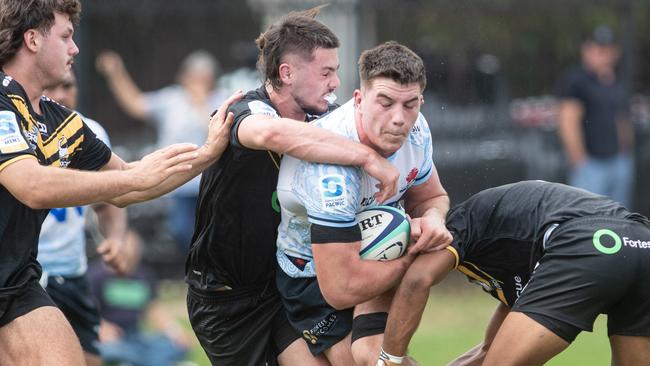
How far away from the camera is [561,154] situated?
43.9 ft

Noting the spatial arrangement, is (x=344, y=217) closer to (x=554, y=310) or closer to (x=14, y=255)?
(x=554, y=310)

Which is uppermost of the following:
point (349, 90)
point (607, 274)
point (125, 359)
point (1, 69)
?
point (1, 69)

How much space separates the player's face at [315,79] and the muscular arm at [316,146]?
406 mm

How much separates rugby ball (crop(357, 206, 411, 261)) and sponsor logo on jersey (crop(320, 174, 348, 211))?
0.22m

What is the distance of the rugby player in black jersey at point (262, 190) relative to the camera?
5520 mm

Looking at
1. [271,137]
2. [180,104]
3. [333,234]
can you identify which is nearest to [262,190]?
[271,137]

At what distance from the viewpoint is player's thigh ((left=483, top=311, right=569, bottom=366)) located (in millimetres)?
5410

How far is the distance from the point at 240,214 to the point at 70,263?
7.05 feet

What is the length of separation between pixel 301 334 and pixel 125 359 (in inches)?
137

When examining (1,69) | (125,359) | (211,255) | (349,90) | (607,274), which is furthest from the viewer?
(349,90)

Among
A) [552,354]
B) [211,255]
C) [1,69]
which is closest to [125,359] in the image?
[211,255]

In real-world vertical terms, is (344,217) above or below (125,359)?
above

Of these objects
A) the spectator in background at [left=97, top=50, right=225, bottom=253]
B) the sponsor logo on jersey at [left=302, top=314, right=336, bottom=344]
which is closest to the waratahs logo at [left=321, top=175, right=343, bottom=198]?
the sponsor logo on jersey at [left=302, top=314, right=336, bottom=344]

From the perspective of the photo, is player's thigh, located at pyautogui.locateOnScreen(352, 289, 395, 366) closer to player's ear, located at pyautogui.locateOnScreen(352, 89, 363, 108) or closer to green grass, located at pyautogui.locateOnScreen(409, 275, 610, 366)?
player's ear, located at pyautogui.locateOnScreen(352, 89, 363, 108)
